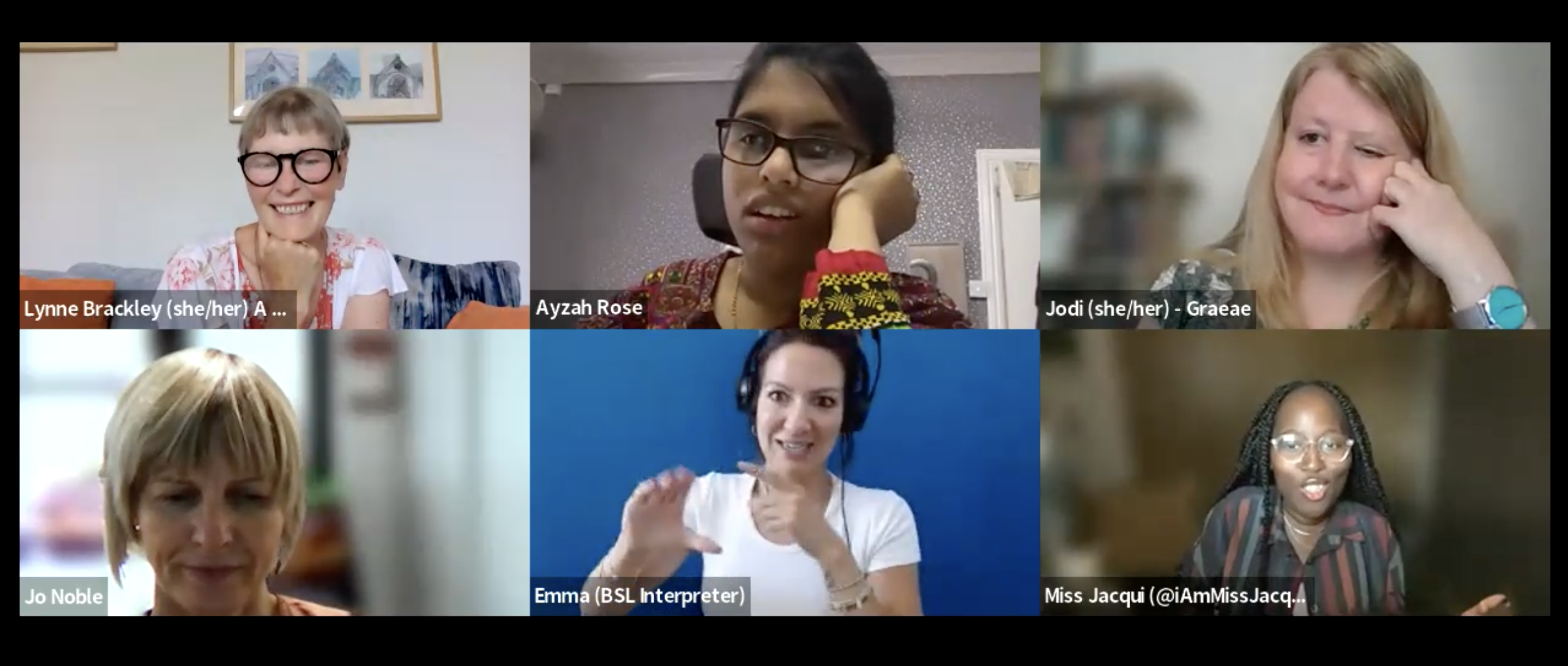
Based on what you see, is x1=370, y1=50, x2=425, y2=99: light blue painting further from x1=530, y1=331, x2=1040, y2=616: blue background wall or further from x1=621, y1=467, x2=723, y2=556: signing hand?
x1=621, y1=467, x2=723, y2=556: signing hand

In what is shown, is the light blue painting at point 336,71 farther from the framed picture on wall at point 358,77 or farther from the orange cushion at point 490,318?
the orange cushion at point 490,318

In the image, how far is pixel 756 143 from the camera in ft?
6.13

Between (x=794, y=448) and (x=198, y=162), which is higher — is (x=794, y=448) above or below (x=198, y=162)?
below

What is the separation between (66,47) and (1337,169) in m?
2.23

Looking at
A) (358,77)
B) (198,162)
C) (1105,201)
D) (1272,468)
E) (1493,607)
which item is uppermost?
(358,77)

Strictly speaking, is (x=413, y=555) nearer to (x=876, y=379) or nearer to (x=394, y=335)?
(x=394, y=335)

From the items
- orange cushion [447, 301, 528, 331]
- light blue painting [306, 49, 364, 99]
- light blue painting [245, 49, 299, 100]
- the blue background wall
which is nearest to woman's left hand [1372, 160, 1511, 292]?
the blue background wall

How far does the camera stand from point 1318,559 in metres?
1.88

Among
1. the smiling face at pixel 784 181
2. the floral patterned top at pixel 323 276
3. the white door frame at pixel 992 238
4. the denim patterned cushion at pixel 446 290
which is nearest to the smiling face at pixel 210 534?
the floral patterned top at pixel 323 276

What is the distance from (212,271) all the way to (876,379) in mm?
1174

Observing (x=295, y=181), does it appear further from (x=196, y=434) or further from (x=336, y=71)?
(x=196, y=434)

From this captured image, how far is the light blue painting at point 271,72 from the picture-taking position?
1.91m

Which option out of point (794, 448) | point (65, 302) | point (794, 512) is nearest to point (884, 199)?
point (794, 448)

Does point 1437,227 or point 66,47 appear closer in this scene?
point 1437,227
